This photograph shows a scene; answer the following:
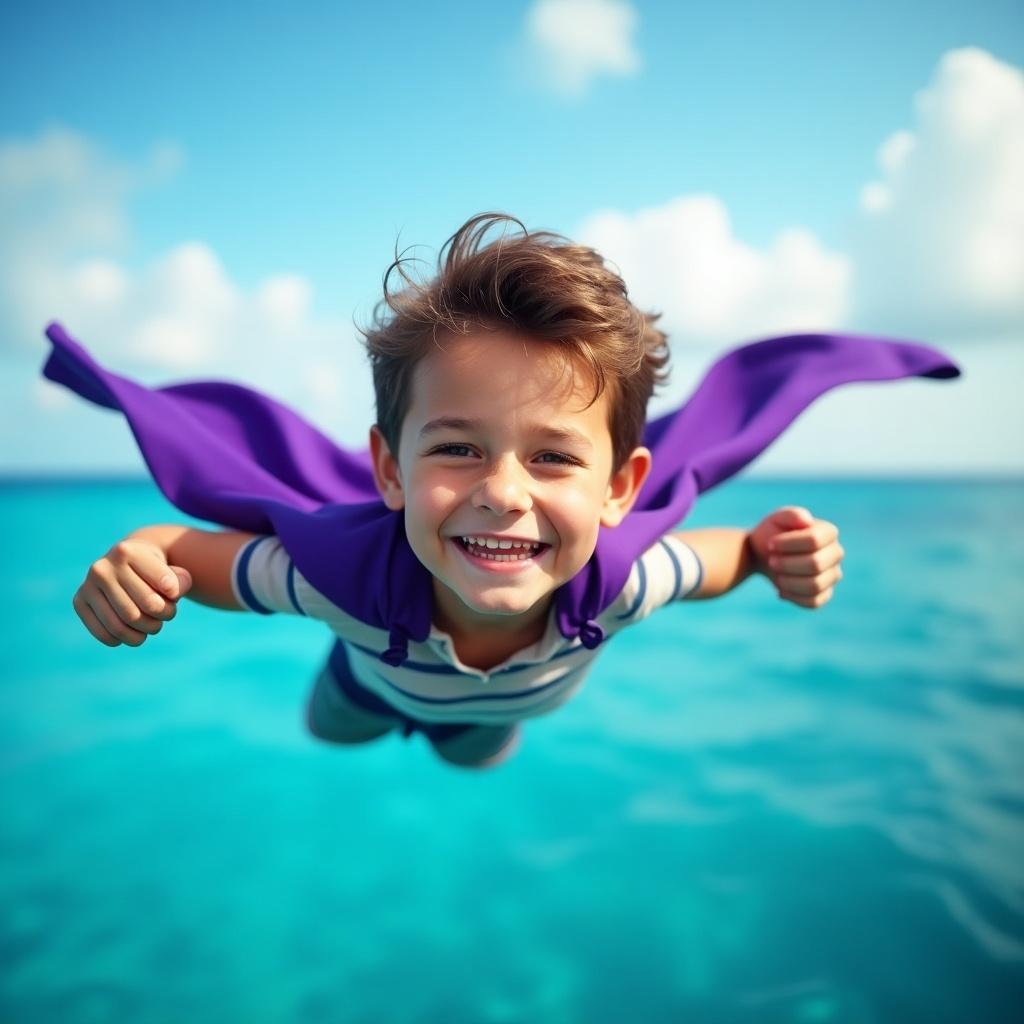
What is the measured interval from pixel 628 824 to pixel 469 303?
3714 millimetres

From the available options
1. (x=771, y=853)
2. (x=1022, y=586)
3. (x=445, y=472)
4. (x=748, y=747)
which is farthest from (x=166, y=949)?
(x=1022, y=586)

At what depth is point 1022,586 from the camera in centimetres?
928

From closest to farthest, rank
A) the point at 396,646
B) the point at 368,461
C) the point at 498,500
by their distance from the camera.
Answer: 1. the point at 498,500
2. the point at 396,646
3. the point at 368,461

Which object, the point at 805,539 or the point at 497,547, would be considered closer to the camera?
the point at 497,547

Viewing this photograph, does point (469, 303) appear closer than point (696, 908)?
Yes

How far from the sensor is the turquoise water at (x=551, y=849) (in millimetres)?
3186

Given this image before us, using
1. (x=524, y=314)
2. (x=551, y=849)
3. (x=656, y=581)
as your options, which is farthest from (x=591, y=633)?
(x=551, y=849)

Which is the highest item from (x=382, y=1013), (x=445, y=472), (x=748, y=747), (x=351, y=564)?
(x=445, y=472)

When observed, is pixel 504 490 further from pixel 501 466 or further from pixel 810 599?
pixel 810 599

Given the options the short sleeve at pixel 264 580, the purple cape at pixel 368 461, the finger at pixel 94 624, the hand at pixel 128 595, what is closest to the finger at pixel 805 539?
the purple cape at pixel 368 461

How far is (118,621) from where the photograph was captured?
1.43 meters

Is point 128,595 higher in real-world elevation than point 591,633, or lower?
higher

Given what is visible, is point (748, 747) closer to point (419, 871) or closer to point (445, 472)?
point (419, 871)

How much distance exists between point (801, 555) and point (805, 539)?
0.04m
